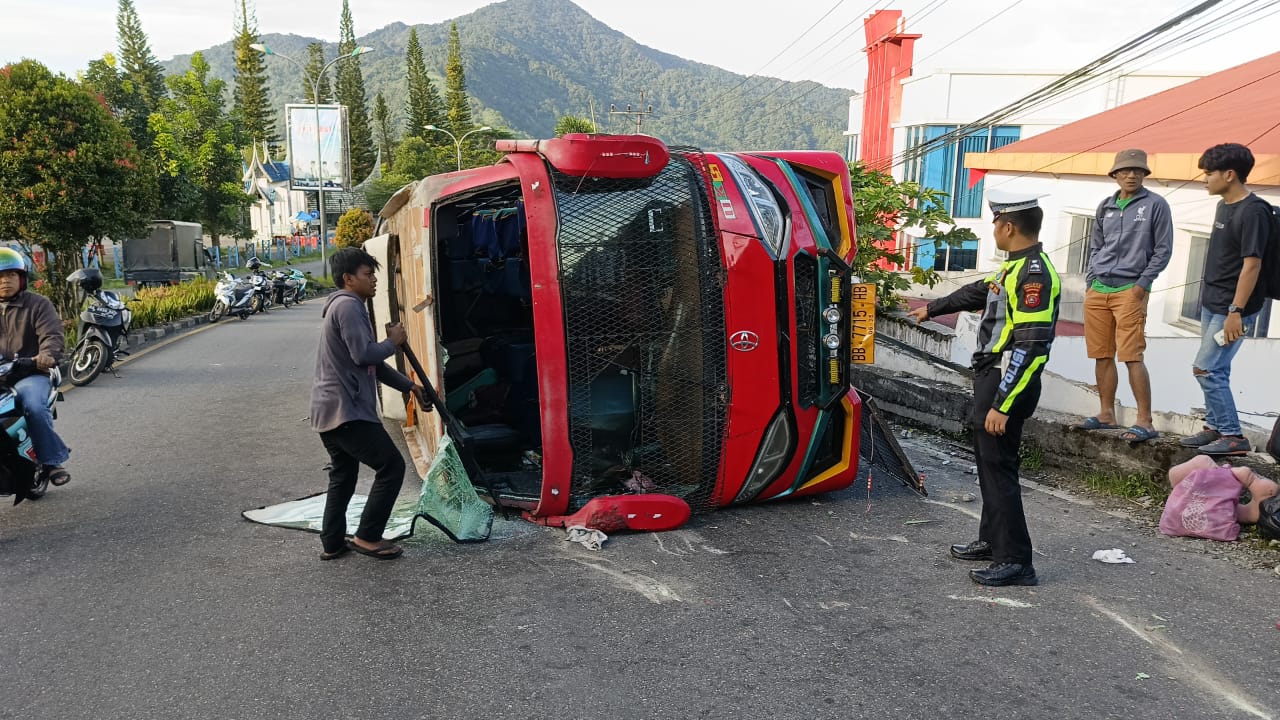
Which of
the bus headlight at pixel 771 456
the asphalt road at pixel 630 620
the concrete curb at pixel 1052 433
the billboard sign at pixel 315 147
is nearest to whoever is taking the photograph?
the asphalt road at pixel 630 620

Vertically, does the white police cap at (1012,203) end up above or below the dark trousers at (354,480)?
above

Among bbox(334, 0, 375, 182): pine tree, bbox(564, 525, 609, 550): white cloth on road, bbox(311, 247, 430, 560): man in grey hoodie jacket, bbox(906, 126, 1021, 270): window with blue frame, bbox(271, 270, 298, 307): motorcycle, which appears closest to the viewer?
bbox(311, 247, 430, 560): man in grey hoodie jacket

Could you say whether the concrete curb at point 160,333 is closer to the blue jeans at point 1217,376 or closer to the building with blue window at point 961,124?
the blue jeans at point 1217,376

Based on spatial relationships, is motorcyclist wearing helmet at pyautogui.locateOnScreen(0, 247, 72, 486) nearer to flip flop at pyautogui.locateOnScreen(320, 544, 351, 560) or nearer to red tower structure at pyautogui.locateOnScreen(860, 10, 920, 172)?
flip flop at pyautogui.locateOnScreen(320, 544, 351, 560)

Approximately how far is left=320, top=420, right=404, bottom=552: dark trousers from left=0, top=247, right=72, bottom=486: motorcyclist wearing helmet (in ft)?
7.00

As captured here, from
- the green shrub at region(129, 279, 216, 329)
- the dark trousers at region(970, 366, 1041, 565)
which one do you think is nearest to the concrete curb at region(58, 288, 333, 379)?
the green shrub at region(129, 279, 216, 329)

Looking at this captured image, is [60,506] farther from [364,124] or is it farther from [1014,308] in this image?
[364,124]

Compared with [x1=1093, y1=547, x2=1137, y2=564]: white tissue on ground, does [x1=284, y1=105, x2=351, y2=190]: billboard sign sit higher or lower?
higher

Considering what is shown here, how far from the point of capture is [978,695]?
3.34 metres

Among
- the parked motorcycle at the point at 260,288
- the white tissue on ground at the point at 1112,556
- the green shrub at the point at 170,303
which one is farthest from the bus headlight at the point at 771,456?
the parked motorcycle at the point at 260,288

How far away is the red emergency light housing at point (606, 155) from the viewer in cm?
506

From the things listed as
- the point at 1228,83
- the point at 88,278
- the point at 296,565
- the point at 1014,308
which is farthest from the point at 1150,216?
the point at 88,278

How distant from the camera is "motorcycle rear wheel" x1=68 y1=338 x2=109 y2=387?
10.0 m

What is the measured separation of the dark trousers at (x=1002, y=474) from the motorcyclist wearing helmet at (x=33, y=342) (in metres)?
5.28
